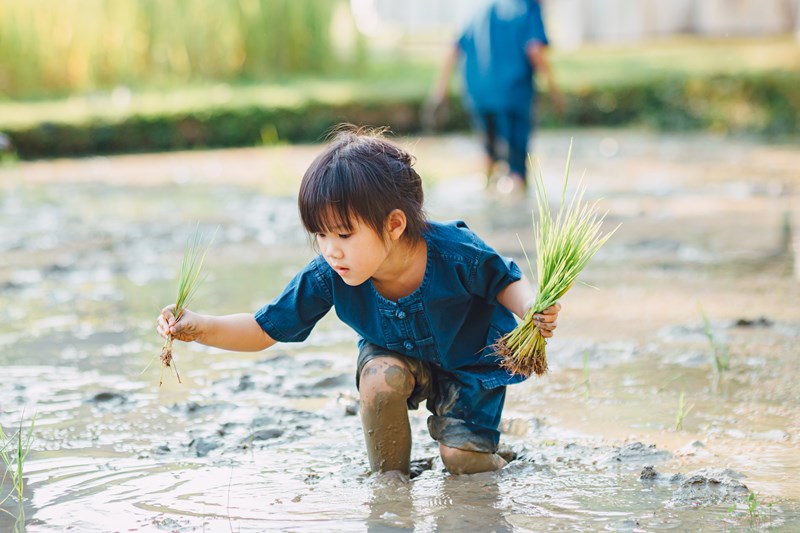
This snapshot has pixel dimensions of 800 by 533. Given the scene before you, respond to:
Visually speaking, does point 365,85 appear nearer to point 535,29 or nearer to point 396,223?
point 535,29

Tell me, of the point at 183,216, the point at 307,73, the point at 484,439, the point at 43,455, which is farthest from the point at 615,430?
the point at 307,73

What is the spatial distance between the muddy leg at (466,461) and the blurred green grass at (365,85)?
8.81m

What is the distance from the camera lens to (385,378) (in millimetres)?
3049

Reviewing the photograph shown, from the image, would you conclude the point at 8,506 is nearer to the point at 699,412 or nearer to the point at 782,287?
the point at 699,412

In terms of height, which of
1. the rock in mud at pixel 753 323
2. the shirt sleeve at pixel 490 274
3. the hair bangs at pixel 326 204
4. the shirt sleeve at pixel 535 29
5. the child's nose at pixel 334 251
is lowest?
the rock in mud at pixel 753 323

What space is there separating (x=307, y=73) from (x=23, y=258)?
8656 millimetres

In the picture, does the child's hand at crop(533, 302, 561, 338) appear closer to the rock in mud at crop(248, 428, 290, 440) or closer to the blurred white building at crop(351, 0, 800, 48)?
the rock in mud at crop(248, 428, 290, 440)

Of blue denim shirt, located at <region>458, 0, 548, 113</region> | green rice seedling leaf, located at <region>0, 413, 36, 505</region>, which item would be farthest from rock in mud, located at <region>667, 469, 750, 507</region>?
blue denim shirt, located at <region>458, 0, 548, 113</region>

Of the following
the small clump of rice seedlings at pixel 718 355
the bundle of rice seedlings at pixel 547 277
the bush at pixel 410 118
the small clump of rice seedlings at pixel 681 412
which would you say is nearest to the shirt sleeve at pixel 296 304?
the bundle of rice seedlings at pixel 547 277

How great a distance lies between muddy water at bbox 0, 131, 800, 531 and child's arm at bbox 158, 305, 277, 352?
1.20 feet

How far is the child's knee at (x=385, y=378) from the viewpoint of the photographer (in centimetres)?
305

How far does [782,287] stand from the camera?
5164 mm

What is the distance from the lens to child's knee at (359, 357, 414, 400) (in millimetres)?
3047

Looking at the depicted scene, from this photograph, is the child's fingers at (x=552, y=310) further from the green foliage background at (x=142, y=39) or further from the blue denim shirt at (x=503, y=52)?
the green foliage background at (x=142, y=39)
